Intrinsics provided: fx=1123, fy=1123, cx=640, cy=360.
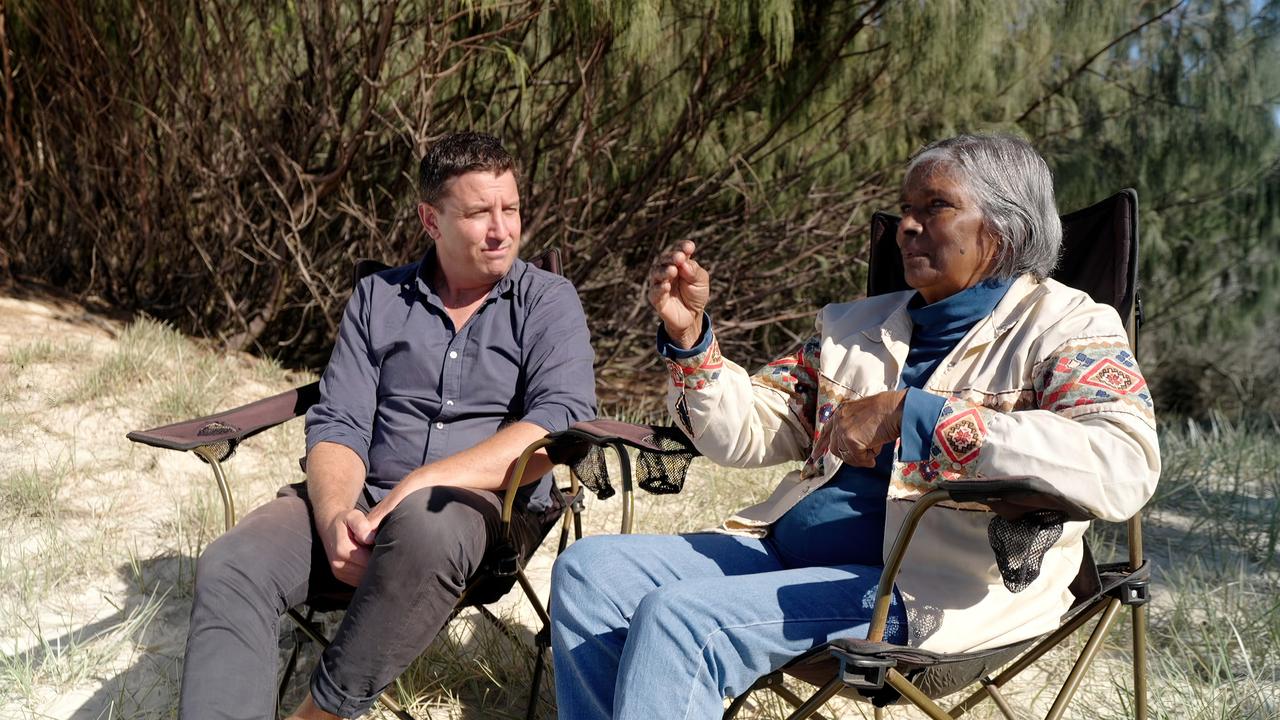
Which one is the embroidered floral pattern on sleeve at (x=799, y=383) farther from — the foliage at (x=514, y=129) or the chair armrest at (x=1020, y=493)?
the foliage at (x=514, y=129)

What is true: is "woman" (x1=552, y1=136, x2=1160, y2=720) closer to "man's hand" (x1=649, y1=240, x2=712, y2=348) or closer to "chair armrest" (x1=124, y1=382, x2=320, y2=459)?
"man's hand" (x1=649, y1=240, x2=712, y2=348)

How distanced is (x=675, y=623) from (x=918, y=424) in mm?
474

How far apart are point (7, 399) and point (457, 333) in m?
2.53

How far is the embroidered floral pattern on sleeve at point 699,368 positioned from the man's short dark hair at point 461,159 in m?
0.72

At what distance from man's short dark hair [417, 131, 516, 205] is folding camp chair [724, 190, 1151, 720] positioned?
86 cm

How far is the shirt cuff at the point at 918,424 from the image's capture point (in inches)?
66.0

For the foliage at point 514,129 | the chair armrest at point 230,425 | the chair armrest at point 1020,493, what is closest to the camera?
the chair armrest at point 1020,493

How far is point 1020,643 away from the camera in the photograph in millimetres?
1781

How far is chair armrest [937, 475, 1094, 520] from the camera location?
1522mm

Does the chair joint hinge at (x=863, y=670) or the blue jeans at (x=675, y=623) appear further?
the blue jeans at (x=675, y=623)

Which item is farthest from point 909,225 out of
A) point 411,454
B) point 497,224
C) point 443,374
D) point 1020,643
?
point 411,454

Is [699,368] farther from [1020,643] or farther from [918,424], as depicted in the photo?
[1020,643]

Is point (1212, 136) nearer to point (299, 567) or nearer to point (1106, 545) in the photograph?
point (1106, 545)

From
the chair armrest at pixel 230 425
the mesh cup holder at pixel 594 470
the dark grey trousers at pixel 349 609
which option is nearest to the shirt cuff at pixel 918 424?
the mesh cup holder at pixel 594 470
